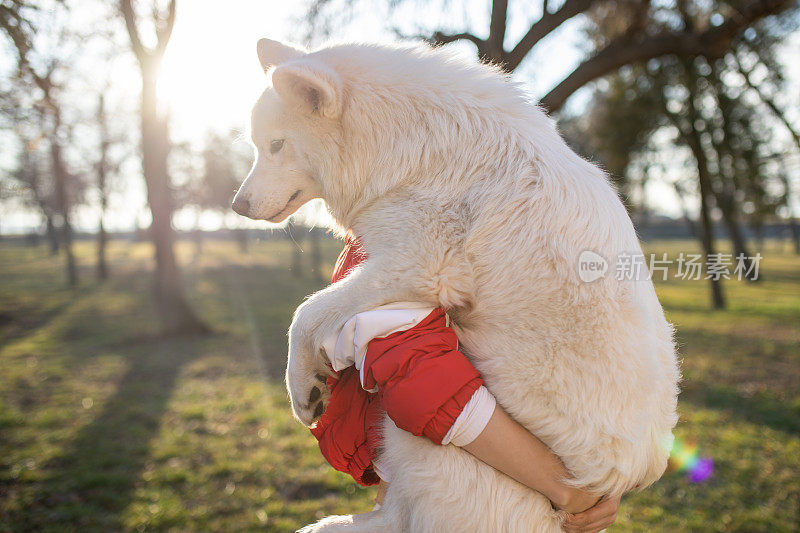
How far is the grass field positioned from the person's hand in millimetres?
843

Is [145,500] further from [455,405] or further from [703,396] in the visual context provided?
[703,396]

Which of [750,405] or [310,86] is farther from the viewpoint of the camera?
[750,405]

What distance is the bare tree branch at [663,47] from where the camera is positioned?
15.8ft

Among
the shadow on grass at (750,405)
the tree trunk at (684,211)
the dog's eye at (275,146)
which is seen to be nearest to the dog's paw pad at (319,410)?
the dog's eye at (275,146)

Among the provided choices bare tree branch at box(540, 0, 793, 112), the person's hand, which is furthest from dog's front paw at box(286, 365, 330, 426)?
bare tree branch at box(540, 0, 793, 112)

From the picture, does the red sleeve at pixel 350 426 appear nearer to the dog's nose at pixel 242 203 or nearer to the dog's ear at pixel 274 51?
the dog's nose at pixel 242 203

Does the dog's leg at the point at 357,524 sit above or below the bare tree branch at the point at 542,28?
below

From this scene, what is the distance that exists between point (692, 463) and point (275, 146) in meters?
6.73

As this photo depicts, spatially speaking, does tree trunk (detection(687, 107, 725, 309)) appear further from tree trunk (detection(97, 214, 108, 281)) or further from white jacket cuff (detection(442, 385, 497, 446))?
tree trunk (detection(97, 214, 108, 281))

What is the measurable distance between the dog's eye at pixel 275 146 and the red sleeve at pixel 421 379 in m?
1.06

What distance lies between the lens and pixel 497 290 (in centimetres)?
155

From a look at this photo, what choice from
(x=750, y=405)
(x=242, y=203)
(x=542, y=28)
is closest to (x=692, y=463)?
(x=750, y=405)

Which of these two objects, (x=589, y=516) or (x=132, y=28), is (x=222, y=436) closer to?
(x=589, y=516)

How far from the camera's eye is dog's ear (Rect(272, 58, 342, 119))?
1752 mm
